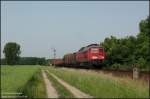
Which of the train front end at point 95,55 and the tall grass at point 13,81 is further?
the train front end at point 95,55

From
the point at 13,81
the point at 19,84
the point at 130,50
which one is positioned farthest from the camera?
the point at 130,50

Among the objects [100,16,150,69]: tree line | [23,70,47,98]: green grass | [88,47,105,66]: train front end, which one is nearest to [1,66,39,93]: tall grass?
[23,70,47,98]: green grass

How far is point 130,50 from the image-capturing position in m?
82.2

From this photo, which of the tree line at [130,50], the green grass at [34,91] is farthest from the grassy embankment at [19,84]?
the tree line at [130,50]

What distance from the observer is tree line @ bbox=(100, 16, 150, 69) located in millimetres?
71188

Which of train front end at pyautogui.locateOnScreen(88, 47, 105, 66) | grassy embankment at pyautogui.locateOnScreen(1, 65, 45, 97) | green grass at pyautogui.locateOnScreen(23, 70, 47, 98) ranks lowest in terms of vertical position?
green grass at pyautogui.locateOnScreen(23, 70, 47, 98)

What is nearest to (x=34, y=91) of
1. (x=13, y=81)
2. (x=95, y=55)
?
(x=13, y=81)

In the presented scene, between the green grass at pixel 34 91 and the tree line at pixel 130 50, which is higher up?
the tree line at pixel 130 50

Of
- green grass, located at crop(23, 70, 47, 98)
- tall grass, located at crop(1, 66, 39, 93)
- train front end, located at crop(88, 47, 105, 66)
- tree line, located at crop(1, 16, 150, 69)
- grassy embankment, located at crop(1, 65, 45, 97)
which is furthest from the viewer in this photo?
tree line, located at crop(1, 16, 150, 69)

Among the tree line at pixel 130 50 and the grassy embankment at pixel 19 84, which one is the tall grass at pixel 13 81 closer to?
the grassy embankment at pixel 19 84

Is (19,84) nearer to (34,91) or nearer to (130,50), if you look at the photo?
(34,91)

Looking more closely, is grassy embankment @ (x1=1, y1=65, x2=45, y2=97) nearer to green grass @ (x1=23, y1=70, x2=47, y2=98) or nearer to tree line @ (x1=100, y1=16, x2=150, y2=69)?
green grass @ (x1=23, y1=70, x2=47, y2=98)

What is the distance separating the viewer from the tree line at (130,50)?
71.2 metres

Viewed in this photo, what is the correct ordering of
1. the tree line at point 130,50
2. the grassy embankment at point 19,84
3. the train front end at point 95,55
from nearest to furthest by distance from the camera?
the grassy embankment at point 19,84 < the train front end at point 95,55 < the tree line at point 130,50
